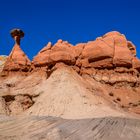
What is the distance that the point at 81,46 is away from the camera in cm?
4772

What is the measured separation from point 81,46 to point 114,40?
5.03 m

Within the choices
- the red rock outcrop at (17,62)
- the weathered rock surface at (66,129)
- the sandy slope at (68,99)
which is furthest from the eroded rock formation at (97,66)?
the weathered rock surface at (66,129)

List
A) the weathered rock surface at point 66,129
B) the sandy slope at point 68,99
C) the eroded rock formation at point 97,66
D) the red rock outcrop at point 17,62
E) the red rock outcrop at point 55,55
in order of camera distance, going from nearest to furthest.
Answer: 1. the weathered rock surface at point 66,129
2. the sandy slope at point 68,99
3. the eroded rock formation at point 97,66
4. the red rock outcrop at point 55,55
5. the red rock outcrop at point 17,62

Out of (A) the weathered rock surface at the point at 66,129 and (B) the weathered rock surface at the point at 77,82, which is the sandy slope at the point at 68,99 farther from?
(A) the weathered rock surface at the point at 66,129

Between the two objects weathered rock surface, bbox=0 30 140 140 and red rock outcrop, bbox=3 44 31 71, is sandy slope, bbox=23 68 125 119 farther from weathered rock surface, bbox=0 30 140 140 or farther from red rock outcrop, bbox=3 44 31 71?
red rock outcrop, bbox=3 44 31 71

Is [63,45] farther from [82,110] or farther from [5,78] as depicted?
[82,110]

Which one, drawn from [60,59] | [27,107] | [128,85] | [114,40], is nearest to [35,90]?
[27,107]

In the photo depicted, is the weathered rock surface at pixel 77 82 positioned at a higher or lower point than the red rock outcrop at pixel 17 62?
lower

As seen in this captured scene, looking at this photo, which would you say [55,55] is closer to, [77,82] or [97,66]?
[97,66]

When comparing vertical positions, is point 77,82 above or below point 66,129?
above

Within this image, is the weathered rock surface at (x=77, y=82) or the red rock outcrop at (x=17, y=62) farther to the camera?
the red rock outcrop at (x=17, y=62)

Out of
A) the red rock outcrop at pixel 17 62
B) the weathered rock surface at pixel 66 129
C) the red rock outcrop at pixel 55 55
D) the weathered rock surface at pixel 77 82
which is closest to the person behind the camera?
the weathered rock surface at pixel 66 129

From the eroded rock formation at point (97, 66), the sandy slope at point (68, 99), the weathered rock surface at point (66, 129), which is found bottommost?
the weathered rock surface at point (66, 129)

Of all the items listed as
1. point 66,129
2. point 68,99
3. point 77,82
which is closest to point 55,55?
point 77,82
